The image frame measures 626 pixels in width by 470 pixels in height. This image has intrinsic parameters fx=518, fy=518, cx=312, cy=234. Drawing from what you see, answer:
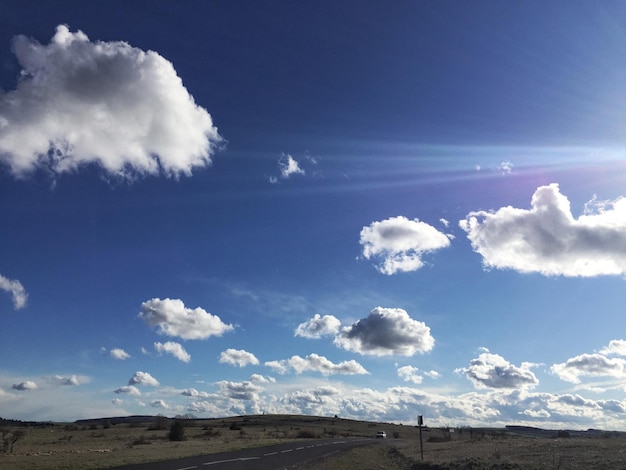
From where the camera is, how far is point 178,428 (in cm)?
6119

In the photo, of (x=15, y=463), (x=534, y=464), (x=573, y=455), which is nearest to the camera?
(x=534, y=464)

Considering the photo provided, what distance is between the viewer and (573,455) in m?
29.1

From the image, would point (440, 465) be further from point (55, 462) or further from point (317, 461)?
point (55, 462)

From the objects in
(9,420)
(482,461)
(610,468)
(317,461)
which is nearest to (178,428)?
(317,461)

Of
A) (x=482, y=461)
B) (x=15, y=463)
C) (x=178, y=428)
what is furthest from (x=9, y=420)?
(x=482, y=461)

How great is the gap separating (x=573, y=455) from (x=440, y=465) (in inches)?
300

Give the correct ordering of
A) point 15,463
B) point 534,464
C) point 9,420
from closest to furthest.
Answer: point 534,464, point 15,463, point 9,420

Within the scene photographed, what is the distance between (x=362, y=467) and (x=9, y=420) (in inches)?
8371

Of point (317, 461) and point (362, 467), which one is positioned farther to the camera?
point (317, 461)

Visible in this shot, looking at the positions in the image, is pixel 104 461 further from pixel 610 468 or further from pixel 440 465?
pixel 610 468

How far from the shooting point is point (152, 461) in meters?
29.3

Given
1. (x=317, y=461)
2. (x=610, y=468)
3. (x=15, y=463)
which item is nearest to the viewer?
(x=610, y=468)

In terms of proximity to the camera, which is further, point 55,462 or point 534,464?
point 55,462

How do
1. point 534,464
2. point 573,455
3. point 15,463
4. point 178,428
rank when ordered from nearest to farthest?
point 534,464
point 15,463
point 573,455
point 178,428
